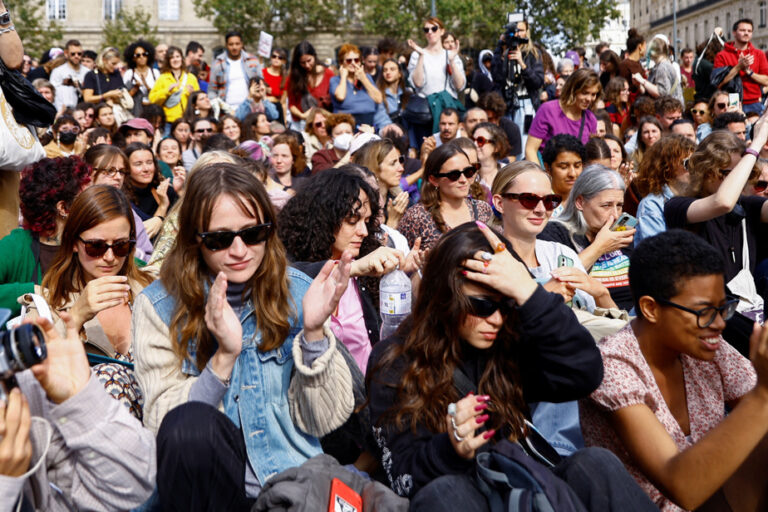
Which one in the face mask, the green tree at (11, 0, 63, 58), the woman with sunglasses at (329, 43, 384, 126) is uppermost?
the green tree at (11, 0, 63, 58)

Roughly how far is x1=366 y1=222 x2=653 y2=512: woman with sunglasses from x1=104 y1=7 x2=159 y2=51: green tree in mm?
46618

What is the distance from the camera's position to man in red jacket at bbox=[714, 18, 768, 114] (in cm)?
1226

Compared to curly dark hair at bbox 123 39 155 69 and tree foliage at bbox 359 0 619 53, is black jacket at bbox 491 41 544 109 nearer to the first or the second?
curly dark hair at bbox 123 39 155 69

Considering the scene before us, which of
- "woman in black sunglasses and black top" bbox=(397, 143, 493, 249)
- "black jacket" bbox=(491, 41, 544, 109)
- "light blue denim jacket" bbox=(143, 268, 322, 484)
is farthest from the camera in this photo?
"black jacket" bbox=(491, 41, 544, 109)

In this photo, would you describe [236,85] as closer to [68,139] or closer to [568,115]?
[68,139]

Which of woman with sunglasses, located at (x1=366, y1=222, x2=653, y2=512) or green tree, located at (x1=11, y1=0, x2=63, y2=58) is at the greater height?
green tree, located at (x1=11, y1=0, x2=63, y2=58)

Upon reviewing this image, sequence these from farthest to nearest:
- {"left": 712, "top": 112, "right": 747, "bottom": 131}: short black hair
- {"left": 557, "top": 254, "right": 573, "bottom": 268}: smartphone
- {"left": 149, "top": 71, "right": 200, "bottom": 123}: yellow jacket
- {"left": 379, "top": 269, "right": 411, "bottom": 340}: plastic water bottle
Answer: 1. {"left": 149, "top": 71, "right": 200, "bottom": 123}: yellow jacket
2. {"left": 712, "top": 112, "right": 747, "bottom": 131}: short black hair
3. {"left": 557, "top": 254, "right": 573, "bottom": 268}: smartphone
4. {"left": 379, "top": 269, "right": 411, "bottom": 340}: plastic water bottle

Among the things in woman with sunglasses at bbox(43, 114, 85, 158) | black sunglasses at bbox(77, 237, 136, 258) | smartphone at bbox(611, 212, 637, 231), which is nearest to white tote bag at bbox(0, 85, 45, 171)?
black sunglasses at bbox(77, 237, 136, 258)

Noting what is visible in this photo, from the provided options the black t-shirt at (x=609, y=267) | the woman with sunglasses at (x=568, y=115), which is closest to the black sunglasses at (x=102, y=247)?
the black t-shirt at (x=609, y=267)

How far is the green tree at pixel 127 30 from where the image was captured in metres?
46.8

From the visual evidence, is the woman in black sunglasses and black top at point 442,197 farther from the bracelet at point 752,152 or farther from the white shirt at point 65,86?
the white shirt at point 65,86

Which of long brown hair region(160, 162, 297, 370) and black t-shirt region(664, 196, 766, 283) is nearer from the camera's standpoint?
long brown hair region(160, 162, 297, 370)

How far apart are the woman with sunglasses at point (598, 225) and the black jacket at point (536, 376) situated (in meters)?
2.22

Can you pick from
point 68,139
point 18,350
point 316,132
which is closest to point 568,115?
point 316,132
